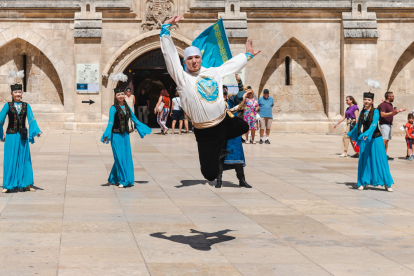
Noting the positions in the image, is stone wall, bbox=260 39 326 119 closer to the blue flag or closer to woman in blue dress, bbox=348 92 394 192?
woman in blue dress, bbox=348 92 394 192

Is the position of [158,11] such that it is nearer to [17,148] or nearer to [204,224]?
[17,148]

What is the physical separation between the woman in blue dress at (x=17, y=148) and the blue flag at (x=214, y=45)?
350cm

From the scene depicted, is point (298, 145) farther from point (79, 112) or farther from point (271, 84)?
point (79, 112)

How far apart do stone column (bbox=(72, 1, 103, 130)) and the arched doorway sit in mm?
1519

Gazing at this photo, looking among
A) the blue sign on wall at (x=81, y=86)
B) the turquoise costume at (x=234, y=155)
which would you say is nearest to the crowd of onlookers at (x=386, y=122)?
the turquoise costume at (x=234, y=155)

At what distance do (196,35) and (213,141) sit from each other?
16402mm

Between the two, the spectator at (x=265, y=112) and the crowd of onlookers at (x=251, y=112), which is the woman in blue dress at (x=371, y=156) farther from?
the spectator at (x=265, y=112)

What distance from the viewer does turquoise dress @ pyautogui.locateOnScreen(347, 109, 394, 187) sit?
9.42 meters

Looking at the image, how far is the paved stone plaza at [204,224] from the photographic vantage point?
507cm

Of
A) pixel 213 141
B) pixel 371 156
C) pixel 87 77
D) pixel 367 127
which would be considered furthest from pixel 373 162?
pixel 87 77

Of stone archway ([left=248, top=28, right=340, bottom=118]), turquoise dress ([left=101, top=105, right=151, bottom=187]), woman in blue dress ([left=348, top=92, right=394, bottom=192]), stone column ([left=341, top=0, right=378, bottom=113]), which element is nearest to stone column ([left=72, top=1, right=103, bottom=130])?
stone archway ([left=248, top=28, right=340, bottom=118])

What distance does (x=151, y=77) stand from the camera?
24641 millimetres

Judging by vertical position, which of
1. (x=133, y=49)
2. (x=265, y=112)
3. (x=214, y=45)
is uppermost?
(x=133, y=49)

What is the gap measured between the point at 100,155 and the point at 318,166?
5.20m
